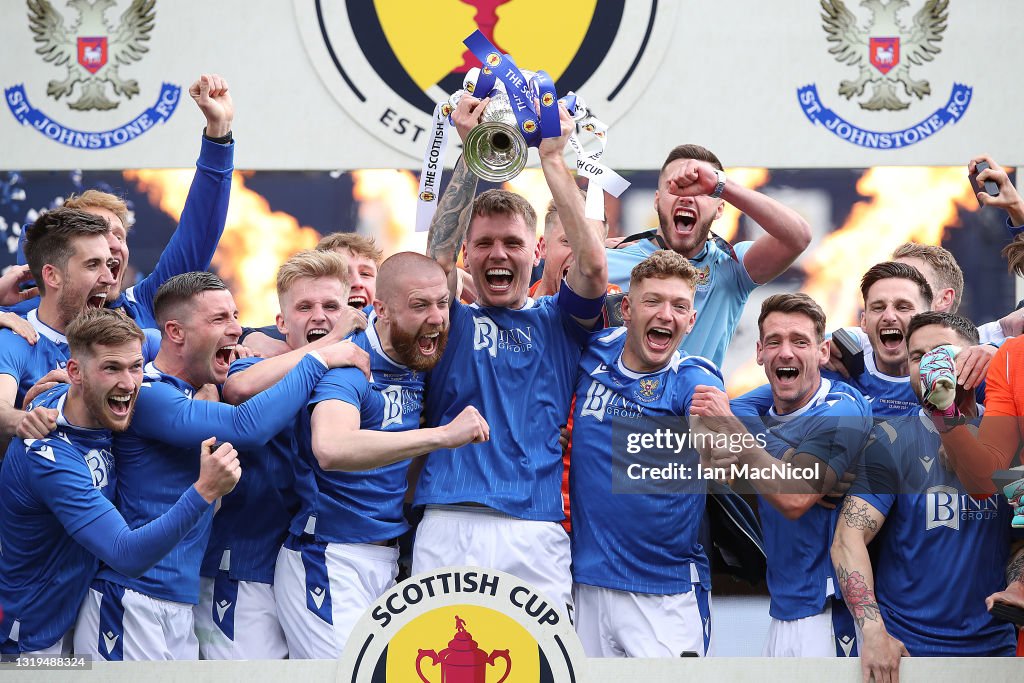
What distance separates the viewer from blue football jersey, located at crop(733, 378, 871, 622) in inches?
144

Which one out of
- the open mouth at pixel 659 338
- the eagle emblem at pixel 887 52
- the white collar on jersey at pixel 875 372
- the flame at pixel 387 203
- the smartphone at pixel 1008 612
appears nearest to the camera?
the smartphone at pixel 1008 612

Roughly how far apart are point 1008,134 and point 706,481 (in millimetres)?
2499

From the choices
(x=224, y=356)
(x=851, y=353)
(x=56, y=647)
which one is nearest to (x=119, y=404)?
(x=224, y=356)

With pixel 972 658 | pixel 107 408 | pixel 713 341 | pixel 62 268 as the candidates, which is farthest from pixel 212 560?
pixel 972 658

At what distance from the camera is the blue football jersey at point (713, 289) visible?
424 centimetres

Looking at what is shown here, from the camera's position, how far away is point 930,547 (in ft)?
11.8

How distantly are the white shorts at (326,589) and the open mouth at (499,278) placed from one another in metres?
0.88

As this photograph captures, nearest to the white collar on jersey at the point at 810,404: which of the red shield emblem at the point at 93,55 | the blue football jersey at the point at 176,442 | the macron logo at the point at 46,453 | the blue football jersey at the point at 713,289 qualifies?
the blue football jersey at the point at 713,289

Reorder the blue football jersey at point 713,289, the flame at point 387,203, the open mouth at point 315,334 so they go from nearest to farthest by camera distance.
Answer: the open mouth at point 315,334 < the blue football jersey at point 713,289 < the flame at point 387,203

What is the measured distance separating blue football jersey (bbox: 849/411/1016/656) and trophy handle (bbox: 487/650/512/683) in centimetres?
113

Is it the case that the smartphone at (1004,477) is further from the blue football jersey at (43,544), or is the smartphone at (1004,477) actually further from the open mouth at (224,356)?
the blue football jersey at (43,544)

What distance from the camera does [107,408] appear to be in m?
3.43

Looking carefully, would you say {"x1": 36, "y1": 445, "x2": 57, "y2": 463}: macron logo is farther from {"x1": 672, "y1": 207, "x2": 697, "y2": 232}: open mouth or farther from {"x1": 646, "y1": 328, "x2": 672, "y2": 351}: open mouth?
{"x1": 672, "y1": 207, "x2": 697, "y2": 232}: open mouth

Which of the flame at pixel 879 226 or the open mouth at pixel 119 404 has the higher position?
the flame at pixel 879 226
